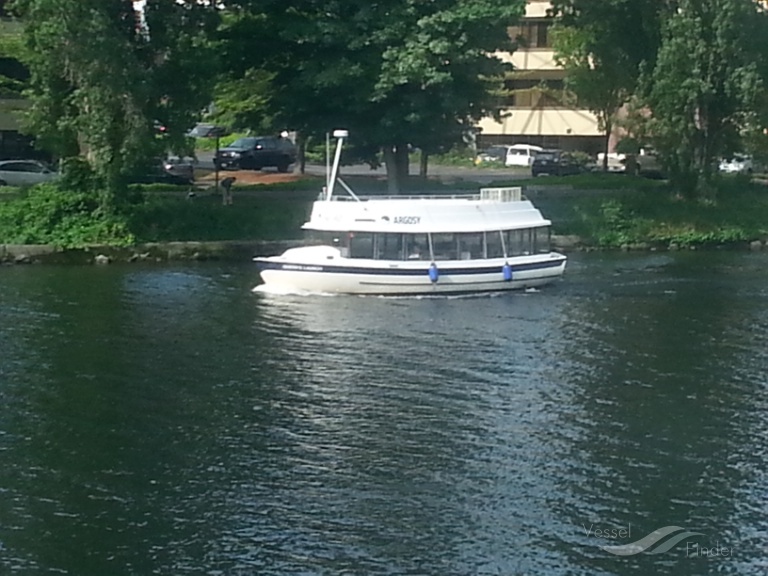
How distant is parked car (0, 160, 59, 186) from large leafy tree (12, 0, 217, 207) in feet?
29.6

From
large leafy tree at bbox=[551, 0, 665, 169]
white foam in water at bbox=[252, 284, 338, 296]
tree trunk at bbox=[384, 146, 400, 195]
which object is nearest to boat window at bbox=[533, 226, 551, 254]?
white foam in water at bbox=[252, 284, 338, 296]

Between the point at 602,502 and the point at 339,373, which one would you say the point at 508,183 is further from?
the point at 602,502

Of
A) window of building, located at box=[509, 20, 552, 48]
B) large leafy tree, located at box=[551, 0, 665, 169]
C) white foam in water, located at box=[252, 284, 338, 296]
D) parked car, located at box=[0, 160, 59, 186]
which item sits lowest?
white foam in water, located at box=[252, 284, 338, 296]

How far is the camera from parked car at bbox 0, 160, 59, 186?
6106 centimetres

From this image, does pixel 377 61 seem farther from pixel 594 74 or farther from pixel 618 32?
pixel 594 74

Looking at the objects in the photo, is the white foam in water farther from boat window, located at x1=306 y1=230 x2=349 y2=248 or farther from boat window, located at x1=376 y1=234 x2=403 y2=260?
boat window, located at x1=376 y1=234 x2=403 y2=260

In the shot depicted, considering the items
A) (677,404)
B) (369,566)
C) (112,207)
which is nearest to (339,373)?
(677,404)

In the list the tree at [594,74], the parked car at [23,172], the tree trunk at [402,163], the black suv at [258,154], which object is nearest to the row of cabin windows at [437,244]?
the tree trunk at [402,163]

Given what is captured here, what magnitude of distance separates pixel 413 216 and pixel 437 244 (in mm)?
1114

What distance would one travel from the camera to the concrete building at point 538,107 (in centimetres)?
8988

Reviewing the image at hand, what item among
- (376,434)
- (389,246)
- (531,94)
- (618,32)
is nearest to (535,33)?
(531,94)

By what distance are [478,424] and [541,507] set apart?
478 cm

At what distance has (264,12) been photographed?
56188 mm

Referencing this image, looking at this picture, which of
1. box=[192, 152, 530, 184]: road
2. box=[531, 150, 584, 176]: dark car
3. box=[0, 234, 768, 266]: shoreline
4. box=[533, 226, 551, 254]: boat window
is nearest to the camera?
box=[533, 226, 551, 254]: boat window
